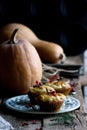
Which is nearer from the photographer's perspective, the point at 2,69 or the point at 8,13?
the point at 2,69

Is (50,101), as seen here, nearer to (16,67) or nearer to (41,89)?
(41,89)

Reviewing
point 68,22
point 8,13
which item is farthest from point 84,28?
point 8,13

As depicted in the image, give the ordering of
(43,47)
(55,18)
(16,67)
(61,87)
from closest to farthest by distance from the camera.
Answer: (61,87) → (16,67) → (43,47) → (55,18)

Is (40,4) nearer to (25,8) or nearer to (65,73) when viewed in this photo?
(25,8)

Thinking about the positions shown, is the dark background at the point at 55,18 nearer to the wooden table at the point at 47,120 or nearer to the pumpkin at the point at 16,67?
the pumpkin at the point at 16,67

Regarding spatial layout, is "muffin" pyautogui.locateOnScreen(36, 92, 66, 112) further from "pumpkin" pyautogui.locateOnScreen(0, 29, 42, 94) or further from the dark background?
the dark background

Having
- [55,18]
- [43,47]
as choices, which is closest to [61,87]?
[43,47]
